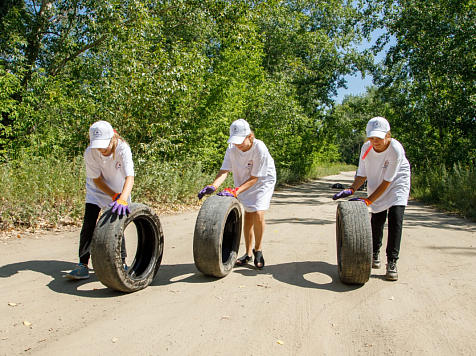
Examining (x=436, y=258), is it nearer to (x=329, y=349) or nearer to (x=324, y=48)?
(x=329, y=349)

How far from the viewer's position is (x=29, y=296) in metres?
4.20

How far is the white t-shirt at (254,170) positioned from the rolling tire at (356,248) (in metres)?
1.13

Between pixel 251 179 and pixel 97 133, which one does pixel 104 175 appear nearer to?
pixel 97 133

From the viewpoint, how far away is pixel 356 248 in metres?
4.52

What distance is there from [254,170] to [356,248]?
160 centimetres

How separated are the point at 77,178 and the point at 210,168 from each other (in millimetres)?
7888

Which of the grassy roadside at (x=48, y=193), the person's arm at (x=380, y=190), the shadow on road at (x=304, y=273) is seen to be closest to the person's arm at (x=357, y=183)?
the person's arm at (x=380, y=190)

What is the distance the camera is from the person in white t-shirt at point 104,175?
4461 millimetres

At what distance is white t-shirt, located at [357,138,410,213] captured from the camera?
194 inches

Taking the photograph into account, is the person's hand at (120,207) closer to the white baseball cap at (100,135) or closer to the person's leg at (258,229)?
the white baseball cap at (100,135)

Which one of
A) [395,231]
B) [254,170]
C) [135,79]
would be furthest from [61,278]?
[135,79]

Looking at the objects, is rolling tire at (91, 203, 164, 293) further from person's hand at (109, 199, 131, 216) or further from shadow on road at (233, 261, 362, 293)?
shadow on road at (233, 261, 362, 293)

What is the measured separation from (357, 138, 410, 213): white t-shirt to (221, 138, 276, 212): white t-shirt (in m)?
1.28

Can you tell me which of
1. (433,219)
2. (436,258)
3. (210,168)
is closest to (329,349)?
(436,258)
